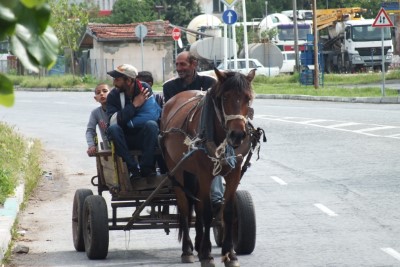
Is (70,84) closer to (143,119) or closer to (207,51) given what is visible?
(207,51)

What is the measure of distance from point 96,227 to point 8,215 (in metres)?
2.86

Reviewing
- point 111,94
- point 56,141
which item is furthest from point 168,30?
point 111,94

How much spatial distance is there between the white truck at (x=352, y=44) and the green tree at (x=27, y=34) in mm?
60778

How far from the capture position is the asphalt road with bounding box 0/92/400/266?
9.69 meters

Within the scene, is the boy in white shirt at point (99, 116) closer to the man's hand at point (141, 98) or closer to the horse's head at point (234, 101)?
the man's hand at point (141, 98)

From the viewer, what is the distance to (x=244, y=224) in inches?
365

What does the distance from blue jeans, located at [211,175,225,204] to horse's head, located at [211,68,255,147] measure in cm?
128

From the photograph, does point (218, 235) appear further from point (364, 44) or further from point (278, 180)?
point (364, 44)

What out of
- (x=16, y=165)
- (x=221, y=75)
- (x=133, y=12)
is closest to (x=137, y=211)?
(x=221, y=75)

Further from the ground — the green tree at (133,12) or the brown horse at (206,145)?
the green tree at (133,12)

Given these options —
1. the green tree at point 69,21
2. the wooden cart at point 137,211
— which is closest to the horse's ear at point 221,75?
the wooden cart at point 137,211

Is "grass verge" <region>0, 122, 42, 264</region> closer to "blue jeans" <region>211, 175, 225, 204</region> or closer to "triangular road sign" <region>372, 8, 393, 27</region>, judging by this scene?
"blue jeans" <region>211, 175, 225, 204</region>

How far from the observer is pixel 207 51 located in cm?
4838

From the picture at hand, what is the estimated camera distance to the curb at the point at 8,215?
10.1 m
